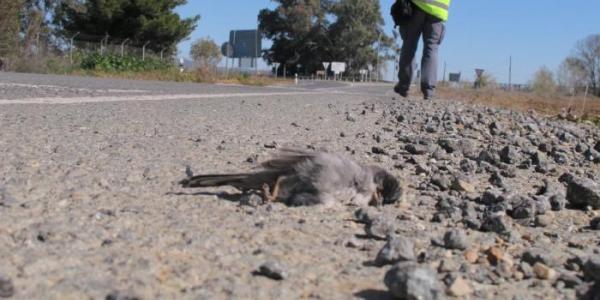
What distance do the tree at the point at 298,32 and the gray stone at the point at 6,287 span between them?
8332 centimetres

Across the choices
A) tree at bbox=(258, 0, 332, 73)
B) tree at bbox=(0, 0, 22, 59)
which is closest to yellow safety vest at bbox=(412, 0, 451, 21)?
tree at bbox=(0, 0, 22, 59)

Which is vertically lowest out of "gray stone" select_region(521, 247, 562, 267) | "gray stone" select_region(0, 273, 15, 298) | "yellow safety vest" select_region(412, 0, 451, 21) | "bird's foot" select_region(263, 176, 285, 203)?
"gray stone" select_region(521, 247, 562, 267)

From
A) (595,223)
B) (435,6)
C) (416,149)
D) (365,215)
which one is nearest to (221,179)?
(365,215)

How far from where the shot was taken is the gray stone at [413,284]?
3.88 ft

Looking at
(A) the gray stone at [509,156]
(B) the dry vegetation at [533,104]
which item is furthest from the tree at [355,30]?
(A) the gray stone at [509,156]

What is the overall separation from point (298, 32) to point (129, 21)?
4384 centimetres

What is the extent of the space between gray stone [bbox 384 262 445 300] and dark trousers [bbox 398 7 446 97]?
6.49m

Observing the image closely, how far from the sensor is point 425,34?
7535 mm

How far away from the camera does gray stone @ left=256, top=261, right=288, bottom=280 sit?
1321 millimetres

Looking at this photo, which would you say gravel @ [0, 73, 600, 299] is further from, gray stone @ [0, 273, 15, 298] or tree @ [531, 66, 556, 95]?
tree @ [531, 66, 556, 95]

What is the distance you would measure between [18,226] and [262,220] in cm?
62

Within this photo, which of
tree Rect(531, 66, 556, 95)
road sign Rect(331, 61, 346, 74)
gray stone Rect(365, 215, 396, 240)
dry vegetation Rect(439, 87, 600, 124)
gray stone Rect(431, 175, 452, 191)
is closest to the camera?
gray stone Rect(365, 215, 396, 240)

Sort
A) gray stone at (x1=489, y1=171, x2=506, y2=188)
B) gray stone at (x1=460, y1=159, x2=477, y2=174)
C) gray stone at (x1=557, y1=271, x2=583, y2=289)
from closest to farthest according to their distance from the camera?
gray stone at (x1=557, y1=271, x2=583, y2=289), gray stone at (x1=489, y1=171, x2=506, y2=188), gray stone at (x1=460, y1=159, x2=477, y2=174)

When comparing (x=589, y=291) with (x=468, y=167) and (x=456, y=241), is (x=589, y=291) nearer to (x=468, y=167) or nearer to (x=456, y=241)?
(x=456, y=241)
